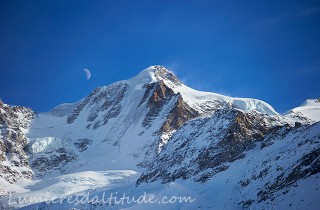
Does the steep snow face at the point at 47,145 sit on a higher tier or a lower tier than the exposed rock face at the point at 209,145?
higher

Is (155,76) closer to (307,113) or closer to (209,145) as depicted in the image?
(307,113)

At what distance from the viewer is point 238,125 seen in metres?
65.1

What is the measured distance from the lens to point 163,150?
7850 centimetres

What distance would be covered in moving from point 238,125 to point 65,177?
5587 cm

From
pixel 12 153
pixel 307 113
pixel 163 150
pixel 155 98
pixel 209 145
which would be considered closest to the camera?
pixel 209 145

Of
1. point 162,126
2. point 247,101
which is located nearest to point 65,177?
point 162,126

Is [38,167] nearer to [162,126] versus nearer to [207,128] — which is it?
[162,126]

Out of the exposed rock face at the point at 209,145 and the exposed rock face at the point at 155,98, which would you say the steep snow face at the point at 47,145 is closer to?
the exposed rock face at the point at 155,98

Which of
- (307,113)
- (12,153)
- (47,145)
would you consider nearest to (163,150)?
(12,153)

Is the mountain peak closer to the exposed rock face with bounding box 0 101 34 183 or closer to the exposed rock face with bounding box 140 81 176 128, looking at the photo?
the exposed rock face with bounding box 140 81 176 128

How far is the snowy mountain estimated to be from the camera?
43031 millimetres

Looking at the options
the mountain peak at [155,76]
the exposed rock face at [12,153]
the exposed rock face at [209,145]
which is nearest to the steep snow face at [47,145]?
the exposed rock face at [12,153]

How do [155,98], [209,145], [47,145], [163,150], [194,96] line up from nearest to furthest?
[209,145] → [163,150] → [47,145] → [155,98] → [194,96]

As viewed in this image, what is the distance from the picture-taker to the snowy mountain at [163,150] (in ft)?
141
